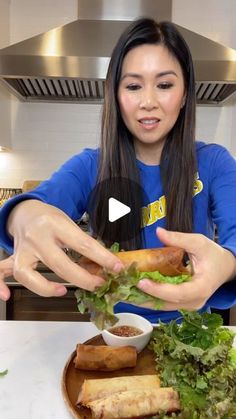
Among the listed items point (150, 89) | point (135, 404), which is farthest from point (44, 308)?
point (135, 404)

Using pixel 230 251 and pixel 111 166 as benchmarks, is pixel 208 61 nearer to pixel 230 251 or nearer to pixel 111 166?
pixel 111 166

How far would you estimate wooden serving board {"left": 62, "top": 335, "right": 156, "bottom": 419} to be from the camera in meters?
0.61

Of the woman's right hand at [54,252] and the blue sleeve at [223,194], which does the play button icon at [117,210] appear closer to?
the blue sleeve at [223,194]

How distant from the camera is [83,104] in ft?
8.60

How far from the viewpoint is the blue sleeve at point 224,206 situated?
2.33 ft

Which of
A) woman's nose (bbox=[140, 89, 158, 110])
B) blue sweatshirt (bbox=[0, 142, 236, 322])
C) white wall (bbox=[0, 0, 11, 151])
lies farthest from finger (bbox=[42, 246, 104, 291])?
white wall (bbox=[0, 0, 11, 151])

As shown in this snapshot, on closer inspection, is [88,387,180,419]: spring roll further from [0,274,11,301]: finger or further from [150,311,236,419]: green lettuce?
[0,274,11,301]: finger

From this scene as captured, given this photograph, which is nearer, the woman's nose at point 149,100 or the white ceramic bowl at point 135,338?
the white ceramic bowl at point 135,338

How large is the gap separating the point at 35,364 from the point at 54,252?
38 centimetres

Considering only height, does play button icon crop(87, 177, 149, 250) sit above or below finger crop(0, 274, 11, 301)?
below

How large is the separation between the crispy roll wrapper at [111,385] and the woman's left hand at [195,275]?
7.3 inches

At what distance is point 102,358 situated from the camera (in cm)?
72

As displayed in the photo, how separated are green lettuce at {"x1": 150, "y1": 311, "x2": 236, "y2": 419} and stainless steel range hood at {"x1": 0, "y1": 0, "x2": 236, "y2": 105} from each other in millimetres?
1525

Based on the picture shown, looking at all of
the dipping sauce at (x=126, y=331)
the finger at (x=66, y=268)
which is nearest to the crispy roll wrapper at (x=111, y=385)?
the dipping sauce at (x=126, y=331)
